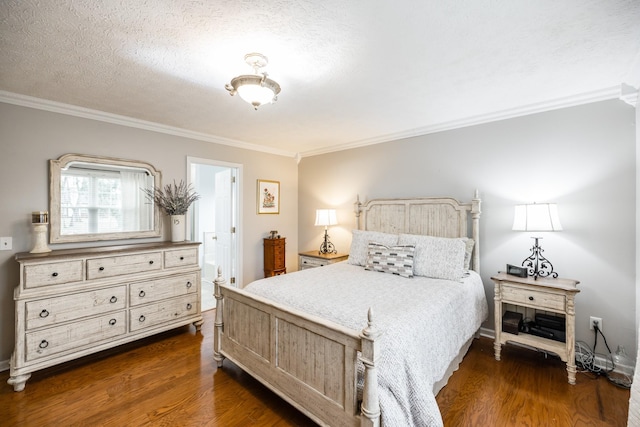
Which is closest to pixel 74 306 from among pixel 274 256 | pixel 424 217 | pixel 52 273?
pixel 52 273

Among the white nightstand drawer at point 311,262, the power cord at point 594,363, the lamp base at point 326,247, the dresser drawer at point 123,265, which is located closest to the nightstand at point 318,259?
the white nightstand drawer at point 311,262

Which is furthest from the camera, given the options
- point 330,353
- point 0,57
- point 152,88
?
point 152,88

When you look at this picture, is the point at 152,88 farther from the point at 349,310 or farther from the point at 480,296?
the point at 480,296

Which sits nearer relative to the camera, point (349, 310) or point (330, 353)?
point (330, 353)

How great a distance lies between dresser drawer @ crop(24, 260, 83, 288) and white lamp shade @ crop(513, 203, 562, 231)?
4.06m

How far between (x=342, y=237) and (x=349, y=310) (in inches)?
101

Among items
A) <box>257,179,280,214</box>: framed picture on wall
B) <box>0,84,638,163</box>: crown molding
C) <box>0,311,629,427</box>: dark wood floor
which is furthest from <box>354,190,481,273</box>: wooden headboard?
<box>257,179,280,214</box>: framed picture on wall

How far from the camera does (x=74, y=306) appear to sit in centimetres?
253

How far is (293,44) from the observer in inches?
70.2

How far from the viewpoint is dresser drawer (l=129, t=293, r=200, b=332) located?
2.89 metres

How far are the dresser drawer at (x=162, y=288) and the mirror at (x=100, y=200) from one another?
0.64 m

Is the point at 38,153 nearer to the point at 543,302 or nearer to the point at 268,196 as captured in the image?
the point at 268,196

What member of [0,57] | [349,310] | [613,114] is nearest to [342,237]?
[349,310]

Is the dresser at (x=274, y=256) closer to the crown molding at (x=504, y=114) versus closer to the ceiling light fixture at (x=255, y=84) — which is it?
the crown molding at (x=504, y=114)
